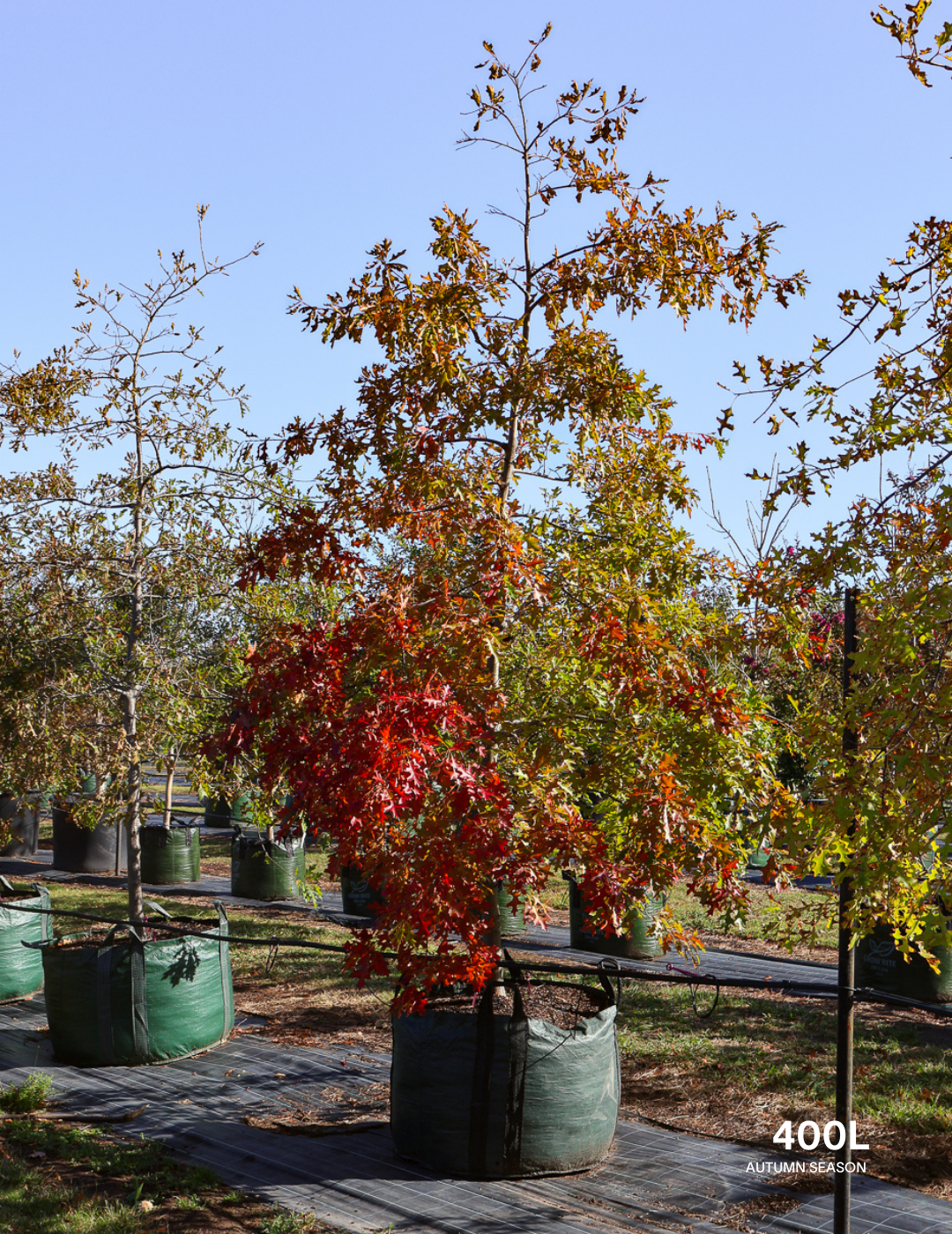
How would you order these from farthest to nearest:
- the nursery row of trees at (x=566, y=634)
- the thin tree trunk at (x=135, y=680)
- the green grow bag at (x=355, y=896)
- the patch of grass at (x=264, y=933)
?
the green grow bag at (x=355, y=896) < the patch of grass at (x=264, y=933) < the thin tree trunk at (x=135, y=680) < the nursery row of trees at (x=566, y=634)

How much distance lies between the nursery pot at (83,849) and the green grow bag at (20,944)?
794cm

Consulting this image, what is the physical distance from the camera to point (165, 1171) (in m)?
5.44

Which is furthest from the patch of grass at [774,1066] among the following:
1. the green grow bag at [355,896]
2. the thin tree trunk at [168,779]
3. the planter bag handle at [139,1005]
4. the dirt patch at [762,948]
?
the thin tree trunk at [168,779]

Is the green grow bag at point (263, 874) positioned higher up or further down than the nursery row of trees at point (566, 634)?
further down

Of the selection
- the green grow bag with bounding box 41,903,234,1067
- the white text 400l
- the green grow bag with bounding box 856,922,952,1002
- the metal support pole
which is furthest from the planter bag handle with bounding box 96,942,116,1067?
the green grow bag with bounding box 856,922,952,1002

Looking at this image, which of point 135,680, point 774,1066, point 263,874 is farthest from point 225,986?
point 263,874

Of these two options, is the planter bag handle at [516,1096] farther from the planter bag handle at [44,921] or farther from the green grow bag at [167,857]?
the green grow bag at [167,857]

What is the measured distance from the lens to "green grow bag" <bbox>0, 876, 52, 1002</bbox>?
9.25m

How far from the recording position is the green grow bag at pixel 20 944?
9.25 m

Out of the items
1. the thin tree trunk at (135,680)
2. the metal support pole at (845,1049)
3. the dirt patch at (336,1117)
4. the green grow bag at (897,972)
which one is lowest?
the dirt patch at (336,1117)

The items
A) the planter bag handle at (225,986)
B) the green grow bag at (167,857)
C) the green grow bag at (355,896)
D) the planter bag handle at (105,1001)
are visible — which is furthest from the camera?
the green grow bag at (167,857)

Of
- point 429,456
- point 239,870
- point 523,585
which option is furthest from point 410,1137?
point 239,870

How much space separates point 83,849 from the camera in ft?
57.5

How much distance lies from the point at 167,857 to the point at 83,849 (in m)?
2.24
